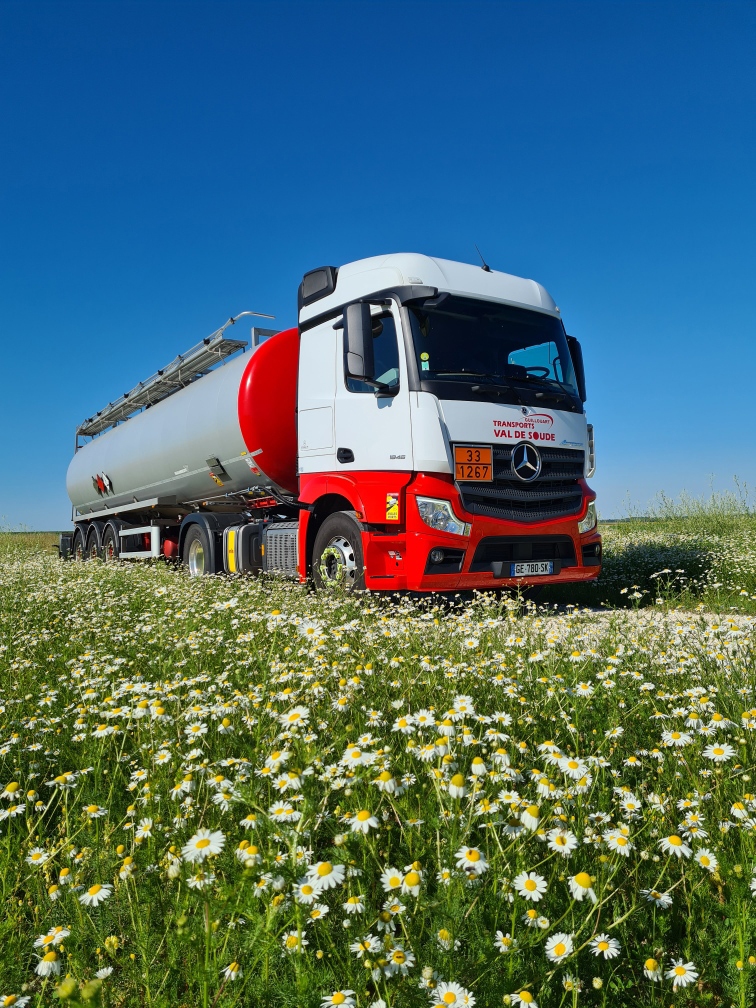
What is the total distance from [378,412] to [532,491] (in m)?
1.95

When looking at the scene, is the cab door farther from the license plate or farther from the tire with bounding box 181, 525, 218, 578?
the tire with bounding box 181, 525, 218, 578

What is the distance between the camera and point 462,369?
7.45 m

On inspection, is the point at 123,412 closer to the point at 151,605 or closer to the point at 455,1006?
the point at 151,605

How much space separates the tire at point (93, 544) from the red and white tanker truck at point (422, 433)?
961 cm

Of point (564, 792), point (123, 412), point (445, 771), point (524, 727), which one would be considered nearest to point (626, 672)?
point (524, 727)

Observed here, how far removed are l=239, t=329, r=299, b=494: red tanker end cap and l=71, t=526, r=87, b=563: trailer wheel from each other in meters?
11.9

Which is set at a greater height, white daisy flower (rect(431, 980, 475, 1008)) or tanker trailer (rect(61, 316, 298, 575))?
tanker trailer (rect(61, 316, 298, 575))

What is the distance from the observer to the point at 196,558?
12367 mm

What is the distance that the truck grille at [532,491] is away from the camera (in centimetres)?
725

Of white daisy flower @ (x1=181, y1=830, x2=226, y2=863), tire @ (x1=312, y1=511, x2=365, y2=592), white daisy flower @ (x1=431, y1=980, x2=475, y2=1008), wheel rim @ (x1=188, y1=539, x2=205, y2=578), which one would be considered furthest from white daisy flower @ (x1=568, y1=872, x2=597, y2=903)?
wheel rim @ (x1=188, y1=539, x2=205, y2=578)

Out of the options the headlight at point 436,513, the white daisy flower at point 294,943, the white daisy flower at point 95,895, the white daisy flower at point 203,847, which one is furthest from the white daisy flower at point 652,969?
the headlight at point 436,513

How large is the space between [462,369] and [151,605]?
414cm

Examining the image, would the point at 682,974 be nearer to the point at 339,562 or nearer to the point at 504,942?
the point at 504,942

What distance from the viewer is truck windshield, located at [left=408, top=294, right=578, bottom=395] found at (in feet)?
24.2
